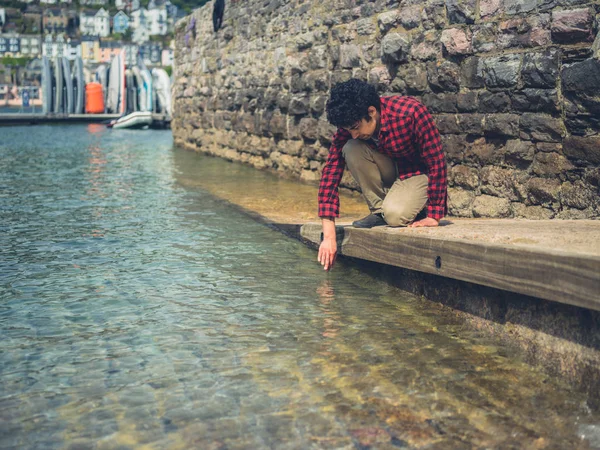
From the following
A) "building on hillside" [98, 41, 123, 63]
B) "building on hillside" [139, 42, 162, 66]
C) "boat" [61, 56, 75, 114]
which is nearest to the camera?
"boat" [61, 56, 75, 114]

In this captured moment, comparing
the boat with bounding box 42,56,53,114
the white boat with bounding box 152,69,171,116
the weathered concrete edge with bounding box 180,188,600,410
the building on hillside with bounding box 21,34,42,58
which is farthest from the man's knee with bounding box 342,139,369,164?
the building on hillside with bounding box 21,34,42,58

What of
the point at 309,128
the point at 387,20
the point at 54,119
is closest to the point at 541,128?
the point at 387,20

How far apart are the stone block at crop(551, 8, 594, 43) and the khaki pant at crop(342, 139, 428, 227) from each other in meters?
1.68

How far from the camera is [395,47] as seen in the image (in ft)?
24.3

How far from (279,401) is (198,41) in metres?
13.0

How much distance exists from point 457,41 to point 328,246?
2865mm

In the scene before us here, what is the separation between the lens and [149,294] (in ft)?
14.9

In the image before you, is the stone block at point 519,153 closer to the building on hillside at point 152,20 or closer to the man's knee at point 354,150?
the man's knee at point 354,150

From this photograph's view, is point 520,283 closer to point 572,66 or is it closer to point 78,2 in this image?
point 572,66

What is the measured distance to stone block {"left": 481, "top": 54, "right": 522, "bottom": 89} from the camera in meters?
5.91

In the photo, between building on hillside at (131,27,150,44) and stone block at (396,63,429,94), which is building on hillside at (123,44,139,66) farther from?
stone block at (396,63,429,94)

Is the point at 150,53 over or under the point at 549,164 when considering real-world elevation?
over

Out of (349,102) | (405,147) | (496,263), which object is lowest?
(496,263)

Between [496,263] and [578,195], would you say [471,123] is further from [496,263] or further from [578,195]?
[496,263]
